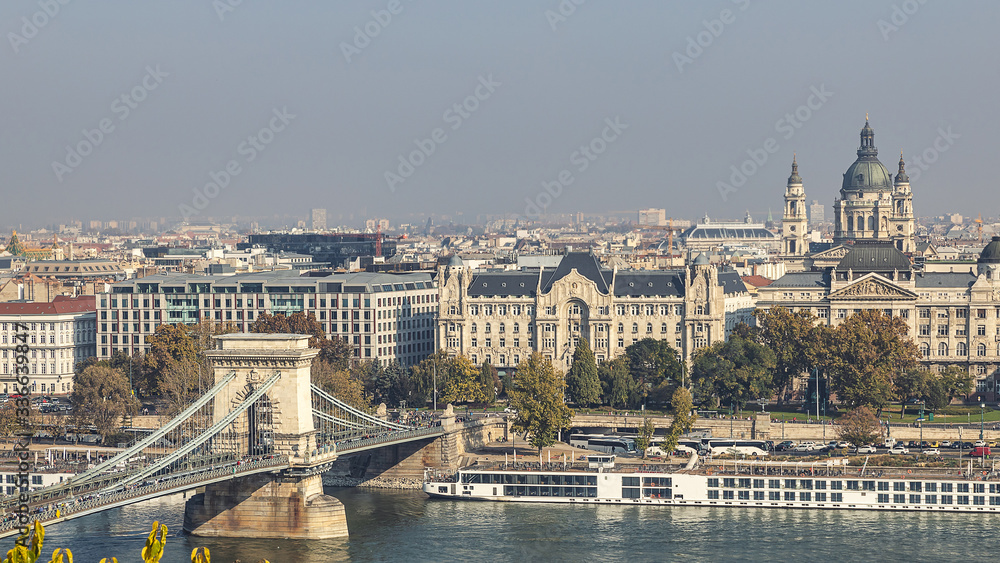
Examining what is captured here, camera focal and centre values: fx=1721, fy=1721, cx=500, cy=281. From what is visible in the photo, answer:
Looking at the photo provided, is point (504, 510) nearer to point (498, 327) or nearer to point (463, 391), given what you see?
point (463, 391)

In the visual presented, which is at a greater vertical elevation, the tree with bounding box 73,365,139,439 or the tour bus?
the tree with bounding box 73,365,139,439

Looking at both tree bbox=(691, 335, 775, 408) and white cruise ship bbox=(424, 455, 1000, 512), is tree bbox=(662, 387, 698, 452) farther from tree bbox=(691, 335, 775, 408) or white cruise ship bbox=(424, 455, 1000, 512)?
tree bbox=(691, 335, 775, 408)

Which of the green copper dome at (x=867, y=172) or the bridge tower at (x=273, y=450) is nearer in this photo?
the bridge tower at (x=273, y=450)

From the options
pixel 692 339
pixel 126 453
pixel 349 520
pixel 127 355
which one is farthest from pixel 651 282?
pixel 126 453

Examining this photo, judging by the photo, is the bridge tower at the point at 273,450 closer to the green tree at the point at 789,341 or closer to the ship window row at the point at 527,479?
the ship window row at the point at 527,479

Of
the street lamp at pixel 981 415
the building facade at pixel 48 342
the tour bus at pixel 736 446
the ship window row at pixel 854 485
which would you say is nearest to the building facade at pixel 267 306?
the building facade at pixel 48 342

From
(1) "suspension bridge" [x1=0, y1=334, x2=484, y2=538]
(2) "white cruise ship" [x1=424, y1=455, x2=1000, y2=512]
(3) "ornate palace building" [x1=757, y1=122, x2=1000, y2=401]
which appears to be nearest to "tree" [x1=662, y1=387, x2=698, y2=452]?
(2) "white cruise ship" [x1=424, y1=455, x2=1000, y2=512]
